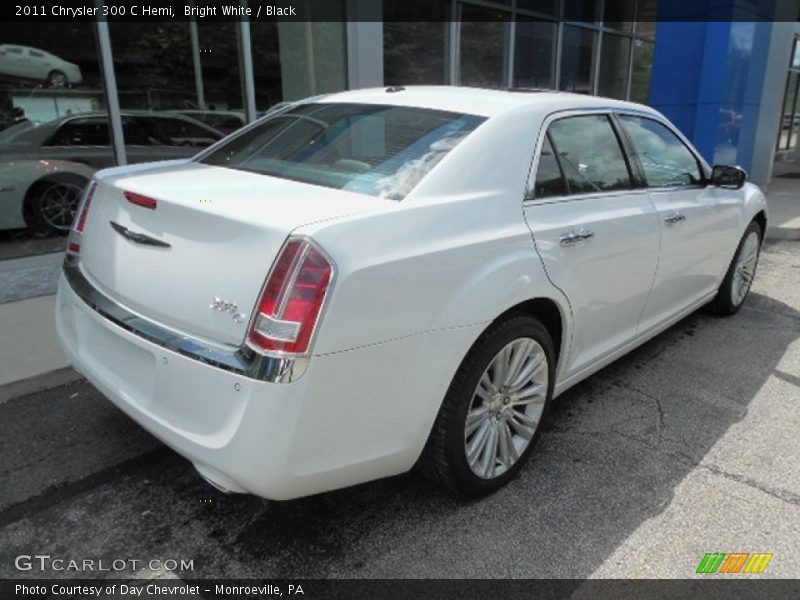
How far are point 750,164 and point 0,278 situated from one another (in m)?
11.8

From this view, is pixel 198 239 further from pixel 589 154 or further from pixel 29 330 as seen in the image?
pixel 29 330

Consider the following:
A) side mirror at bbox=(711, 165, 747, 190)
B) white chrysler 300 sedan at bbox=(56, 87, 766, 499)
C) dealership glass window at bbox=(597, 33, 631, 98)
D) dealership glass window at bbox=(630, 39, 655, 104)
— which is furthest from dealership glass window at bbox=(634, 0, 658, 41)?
white chrysler 300 sedan at bbox=(56, 87, 766, 499)

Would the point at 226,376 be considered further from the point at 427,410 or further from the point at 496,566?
the point at 496,566

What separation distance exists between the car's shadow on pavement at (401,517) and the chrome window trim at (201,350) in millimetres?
800

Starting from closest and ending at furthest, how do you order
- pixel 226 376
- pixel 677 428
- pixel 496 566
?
pixel 226 376, pixel 496 566, pixel 677 428

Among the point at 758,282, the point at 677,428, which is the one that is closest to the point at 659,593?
the point at 677,428

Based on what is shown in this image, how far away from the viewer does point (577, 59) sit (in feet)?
40.4

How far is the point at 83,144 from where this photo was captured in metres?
6.04

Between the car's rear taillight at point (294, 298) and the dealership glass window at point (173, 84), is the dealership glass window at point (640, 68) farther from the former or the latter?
the car's rear taillight at point (294, 298)

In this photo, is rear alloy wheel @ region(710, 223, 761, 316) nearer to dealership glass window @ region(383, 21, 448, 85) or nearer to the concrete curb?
the concrete curb

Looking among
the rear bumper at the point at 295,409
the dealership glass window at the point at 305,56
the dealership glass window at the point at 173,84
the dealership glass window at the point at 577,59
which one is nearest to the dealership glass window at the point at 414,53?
the dealership glass window at the point at 305,56

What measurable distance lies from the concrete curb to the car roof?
211 cm

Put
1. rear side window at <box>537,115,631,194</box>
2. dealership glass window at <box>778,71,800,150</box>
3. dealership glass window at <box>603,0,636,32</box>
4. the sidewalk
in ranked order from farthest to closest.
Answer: dealership glass window at <box>778,71,800,150</box>, dealership glass window at <box>603,0,636,32</box>, the sidewalk, rear side window at <box>537,115,631,194</box>

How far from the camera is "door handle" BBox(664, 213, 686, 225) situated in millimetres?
3543
